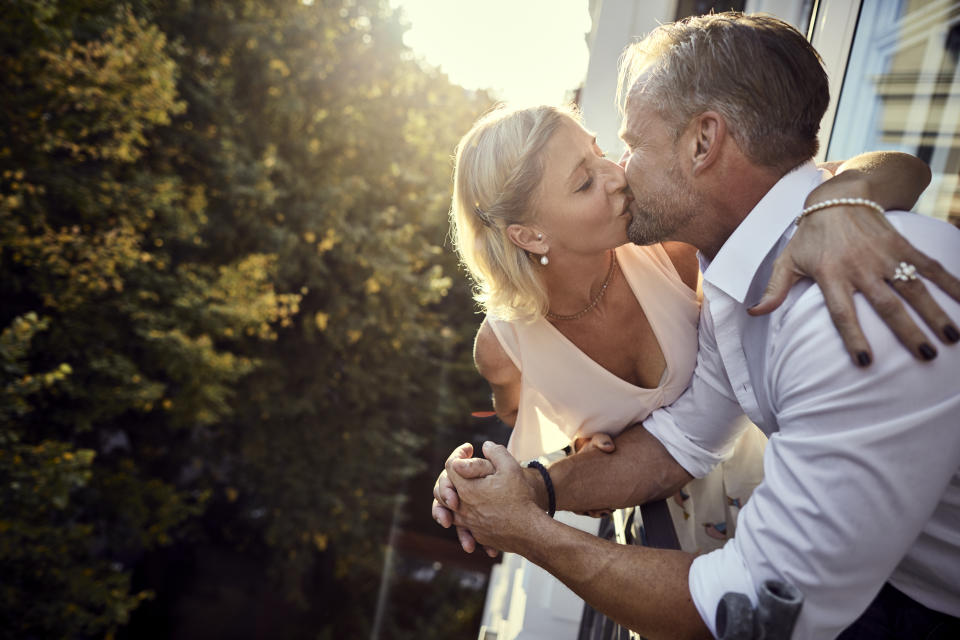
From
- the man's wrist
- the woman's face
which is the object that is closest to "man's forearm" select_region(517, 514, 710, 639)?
the man's wrist

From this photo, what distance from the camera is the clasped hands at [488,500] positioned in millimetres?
Answer: 1441

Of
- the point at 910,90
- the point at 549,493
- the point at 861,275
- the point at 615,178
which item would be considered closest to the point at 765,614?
the point at 861,275

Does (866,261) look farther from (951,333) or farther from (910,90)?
(910,90)

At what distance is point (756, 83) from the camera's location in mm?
1325

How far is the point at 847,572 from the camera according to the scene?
96 cm

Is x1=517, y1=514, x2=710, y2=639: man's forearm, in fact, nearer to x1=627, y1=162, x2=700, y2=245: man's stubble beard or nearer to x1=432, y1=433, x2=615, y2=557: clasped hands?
x1=432, y1=433, x2=615, y2=557: clasped hands

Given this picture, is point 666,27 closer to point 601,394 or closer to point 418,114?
point 601,394

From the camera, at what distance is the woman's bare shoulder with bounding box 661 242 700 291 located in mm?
2137

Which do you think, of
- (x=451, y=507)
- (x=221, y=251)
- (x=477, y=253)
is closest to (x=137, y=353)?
(x=221, y=251)

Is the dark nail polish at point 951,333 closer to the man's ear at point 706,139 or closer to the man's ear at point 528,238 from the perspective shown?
the man's ear at point 706,139

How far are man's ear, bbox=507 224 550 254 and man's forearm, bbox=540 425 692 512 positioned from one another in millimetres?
714

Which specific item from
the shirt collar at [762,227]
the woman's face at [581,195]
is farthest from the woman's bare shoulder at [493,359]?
the shirt collar at [762,227]

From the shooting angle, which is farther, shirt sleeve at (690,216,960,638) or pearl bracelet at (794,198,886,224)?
pearl bracelet at (794,198,886,224)

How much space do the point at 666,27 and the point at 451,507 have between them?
125 centimetres
